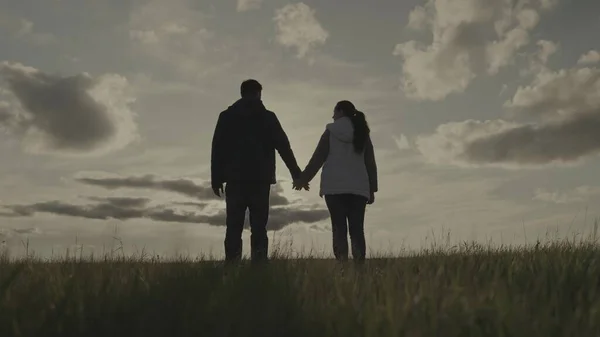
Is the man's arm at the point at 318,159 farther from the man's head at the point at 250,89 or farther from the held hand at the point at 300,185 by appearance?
the man's head at the point at 250,89

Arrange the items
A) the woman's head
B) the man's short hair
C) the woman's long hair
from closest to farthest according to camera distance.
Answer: the man's short hair → the woman's long hair → the woman's head

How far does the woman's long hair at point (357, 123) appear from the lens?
9.55m

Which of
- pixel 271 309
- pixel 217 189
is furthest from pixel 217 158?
pixel 271 309

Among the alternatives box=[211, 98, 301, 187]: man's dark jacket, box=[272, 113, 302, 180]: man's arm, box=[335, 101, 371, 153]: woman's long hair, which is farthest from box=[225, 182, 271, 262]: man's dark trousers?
box=[335, 101, 371, 153]: woman's long hair

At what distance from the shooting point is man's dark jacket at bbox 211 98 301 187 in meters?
9.02

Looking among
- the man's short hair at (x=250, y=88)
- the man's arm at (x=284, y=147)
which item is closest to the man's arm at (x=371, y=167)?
the man's arm at (x=284, y=147)

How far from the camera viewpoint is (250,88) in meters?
9.36

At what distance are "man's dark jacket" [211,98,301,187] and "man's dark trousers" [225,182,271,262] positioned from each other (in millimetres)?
117

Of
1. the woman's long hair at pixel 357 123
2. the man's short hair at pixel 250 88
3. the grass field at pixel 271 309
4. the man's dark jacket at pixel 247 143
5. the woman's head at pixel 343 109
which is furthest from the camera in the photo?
the woman's head at pixel 343 109

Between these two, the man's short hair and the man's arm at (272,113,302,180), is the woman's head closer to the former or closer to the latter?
the man's arm at (272,113,302,180)

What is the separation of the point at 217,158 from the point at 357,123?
78.6 inches

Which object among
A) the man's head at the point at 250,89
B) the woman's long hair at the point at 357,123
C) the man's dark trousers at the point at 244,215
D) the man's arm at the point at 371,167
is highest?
the man's head at the point at 250,89

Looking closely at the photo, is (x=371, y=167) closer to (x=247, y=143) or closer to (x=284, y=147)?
(x=284, y=147)

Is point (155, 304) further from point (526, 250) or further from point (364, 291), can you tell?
point (526, 250)
